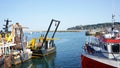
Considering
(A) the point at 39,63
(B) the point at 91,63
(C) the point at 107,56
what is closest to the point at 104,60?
(C) the point at 107,56

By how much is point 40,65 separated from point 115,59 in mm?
25473

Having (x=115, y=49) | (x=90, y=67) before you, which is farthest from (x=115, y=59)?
(x=90, y=67)

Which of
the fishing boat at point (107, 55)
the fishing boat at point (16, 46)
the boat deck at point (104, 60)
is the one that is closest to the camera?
the boat deck at point (104, 60)

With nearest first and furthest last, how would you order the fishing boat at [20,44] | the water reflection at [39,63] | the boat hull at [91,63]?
the boat hull at [91,63] → the water reflection at [39,63] → the fishing boat at [20,44]

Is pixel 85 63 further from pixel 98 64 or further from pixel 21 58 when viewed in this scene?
pixel 21 58

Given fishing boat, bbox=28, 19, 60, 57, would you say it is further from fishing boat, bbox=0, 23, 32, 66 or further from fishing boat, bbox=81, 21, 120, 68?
fishing boat, bbox=81, 21, 120, 68

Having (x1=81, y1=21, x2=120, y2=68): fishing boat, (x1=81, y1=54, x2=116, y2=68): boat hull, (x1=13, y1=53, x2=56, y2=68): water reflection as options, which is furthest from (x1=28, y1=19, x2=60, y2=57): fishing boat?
(x1=81, y1=21, x2=120, y2=68): fishing boat

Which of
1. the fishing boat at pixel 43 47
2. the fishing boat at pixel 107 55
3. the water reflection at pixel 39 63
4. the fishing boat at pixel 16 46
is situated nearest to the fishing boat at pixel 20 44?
the fishing boat at pixel 16 46

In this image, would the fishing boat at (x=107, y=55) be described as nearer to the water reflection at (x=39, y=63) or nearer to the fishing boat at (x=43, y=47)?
the water reflection at (x=39, y=63)

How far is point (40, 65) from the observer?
44.1m

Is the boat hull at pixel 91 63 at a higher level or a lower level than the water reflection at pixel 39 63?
higher

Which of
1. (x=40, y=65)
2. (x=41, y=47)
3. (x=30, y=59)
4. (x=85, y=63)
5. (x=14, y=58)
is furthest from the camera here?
(x=41, y=47)

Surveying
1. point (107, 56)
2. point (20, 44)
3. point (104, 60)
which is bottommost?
point (20, 44)

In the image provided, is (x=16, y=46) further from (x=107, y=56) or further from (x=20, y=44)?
(x=107, y=56)
